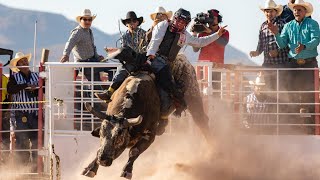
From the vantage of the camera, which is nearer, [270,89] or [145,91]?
[145,91]

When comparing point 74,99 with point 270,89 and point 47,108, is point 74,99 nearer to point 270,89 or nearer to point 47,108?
point 47,108

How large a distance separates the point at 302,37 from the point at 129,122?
3605mm

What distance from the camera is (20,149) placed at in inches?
549

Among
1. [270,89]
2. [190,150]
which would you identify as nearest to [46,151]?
[190,150]

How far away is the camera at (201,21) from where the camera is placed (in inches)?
555

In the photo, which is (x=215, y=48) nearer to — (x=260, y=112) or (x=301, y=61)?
(x=260, y=112)

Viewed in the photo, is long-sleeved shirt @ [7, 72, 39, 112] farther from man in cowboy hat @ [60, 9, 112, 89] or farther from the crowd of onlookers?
man in cowboy hat @ [60, 9, 112, 89]

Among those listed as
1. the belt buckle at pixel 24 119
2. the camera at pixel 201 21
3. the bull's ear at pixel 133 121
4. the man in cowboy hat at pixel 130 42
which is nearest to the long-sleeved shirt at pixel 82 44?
the man in cowboy hat at pixel 130 42

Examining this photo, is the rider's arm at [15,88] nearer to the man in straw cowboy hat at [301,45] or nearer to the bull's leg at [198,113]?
the bull's leg at [198,113]

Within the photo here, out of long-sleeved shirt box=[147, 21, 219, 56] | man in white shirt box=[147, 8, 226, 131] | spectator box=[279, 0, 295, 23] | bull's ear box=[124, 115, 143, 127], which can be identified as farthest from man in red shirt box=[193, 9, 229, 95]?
bull's ear box=[124, 115, 143, 127]

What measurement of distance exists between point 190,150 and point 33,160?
2413mm

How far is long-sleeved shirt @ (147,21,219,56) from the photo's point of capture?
12.5 meters

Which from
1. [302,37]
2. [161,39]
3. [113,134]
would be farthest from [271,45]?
[113,134]

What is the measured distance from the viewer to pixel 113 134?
1127 centimetres
